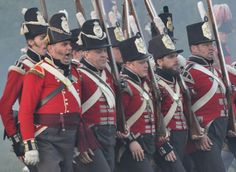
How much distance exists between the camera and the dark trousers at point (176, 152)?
397 inches

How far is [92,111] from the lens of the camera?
936 centimetres

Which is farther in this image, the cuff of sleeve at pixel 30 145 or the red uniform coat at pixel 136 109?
the red uniform coat at pixel 136 109

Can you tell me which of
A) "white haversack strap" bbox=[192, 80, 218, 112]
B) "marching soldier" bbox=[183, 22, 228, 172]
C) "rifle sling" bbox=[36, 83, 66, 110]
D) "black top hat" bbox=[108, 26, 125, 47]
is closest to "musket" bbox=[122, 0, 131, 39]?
"black top hat" bbox=[108, 26, 125, 47]

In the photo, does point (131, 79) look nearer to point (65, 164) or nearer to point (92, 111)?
point (92, 111)

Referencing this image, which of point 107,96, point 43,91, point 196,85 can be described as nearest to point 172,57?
point 196,85

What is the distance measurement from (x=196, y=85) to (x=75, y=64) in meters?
1.69

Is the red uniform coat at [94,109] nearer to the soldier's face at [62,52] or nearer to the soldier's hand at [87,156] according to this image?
the soldier's hand at [87,156]

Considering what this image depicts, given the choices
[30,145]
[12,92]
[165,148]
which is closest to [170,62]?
[165,148]

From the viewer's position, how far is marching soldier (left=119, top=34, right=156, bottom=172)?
9750 millimetres

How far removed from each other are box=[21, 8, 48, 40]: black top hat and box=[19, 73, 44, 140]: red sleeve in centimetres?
101

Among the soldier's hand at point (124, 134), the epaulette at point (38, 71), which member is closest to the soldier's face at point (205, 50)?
the soldier's hand at point (124, 134)

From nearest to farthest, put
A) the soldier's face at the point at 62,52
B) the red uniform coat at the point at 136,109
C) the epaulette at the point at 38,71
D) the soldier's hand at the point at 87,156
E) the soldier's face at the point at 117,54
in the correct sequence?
the epaulette at the point at 38,71
the soldier's face at the point at 62,52
the soldier's hand at the point at 87,156
the red uniform coat at the point at 136,109
the soldier's face at the point at 117,54

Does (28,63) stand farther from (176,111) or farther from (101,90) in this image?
(176,111)

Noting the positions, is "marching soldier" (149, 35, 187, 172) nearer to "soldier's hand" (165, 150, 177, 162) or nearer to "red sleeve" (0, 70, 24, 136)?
"soldier's hand" (165, 150, 177, 162)
